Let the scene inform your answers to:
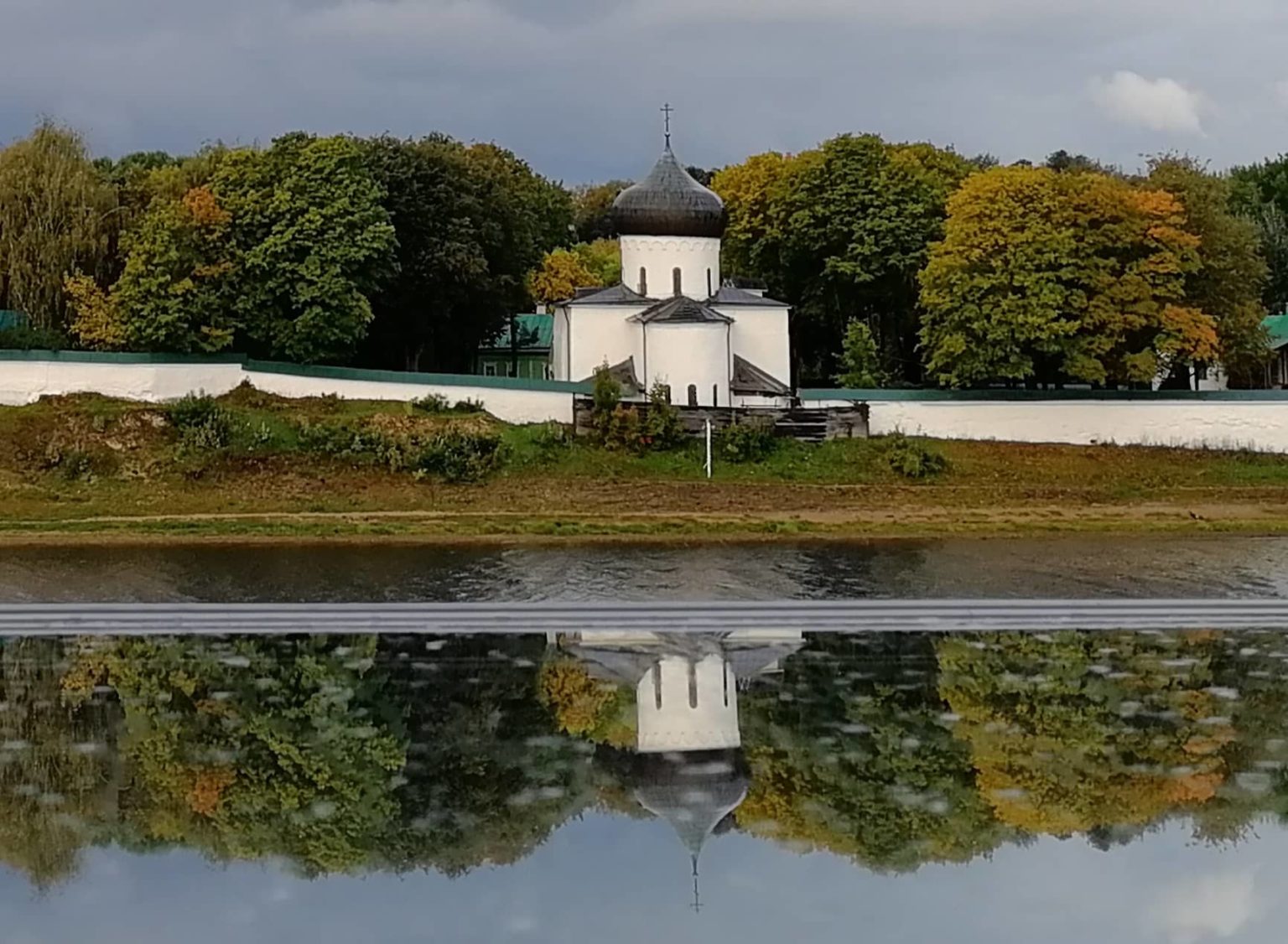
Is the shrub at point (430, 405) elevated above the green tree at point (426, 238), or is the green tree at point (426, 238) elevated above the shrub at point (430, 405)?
the green tree at point (426, 238)

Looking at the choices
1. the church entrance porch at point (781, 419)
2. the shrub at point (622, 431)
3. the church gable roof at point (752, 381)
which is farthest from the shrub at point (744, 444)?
the church gable roof at point (752, 381)

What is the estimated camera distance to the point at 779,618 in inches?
534

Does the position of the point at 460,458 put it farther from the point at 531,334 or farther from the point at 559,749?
the point at 531,334

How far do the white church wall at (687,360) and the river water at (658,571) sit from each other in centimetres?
1060

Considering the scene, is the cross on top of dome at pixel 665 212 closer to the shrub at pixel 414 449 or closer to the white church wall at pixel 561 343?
the white church wall at pixel 561 343

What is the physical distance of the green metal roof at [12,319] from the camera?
33750 mm

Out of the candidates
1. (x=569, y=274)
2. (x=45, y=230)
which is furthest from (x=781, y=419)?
(x=569, y=274)

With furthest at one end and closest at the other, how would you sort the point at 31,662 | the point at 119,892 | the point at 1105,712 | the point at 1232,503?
the point at 1232,503 < the point at 31,662 < the point at 1105,712 < the point at 119,892

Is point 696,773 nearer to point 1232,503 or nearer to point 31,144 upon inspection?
point 1232,503

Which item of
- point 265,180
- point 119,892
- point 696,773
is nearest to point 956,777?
point 696,773

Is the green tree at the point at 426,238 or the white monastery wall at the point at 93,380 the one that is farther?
the green tree at the point at 426,238

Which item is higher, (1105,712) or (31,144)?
(31,144)

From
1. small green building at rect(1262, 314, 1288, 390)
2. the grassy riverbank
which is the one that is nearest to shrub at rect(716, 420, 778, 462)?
the grassy riverbank

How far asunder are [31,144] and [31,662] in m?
25.9
